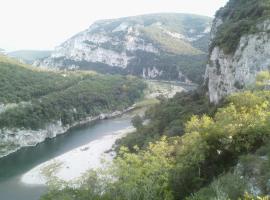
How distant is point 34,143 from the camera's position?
102625mm

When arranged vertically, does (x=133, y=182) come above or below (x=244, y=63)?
below

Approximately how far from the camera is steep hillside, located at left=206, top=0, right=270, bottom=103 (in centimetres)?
5712

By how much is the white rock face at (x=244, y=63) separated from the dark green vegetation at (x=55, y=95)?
6030 cm

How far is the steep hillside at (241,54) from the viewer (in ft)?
187

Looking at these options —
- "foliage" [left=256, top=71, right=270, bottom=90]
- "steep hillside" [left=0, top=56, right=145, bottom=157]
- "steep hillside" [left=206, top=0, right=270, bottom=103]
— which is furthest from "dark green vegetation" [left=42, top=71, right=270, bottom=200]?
"steep hillside" [left=0, top=56, right=145, bottom=157]

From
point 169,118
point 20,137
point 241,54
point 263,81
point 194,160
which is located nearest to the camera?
point 194,160

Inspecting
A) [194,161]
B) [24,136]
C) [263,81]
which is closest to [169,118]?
[24,136]

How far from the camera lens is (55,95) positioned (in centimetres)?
13362

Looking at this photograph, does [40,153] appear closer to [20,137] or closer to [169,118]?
[20,137]

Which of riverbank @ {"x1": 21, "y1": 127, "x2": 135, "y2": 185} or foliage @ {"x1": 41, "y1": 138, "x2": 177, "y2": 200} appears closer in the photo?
foliage @ {"x1": 41, "y1": 138, "x2": 177, "y2": 200}

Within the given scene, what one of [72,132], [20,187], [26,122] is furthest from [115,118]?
[20,187]

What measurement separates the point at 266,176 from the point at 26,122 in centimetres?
9324

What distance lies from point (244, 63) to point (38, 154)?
5221 centimetres

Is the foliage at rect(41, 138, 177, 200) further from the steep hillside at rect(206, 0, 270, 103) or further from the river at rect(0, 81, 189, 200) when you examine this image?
the river at rect(0, 81, 189, 200)
